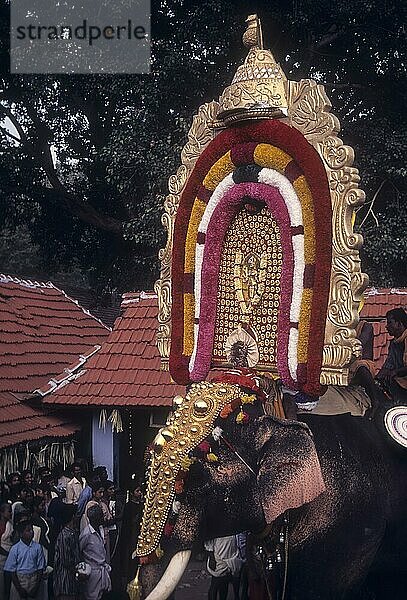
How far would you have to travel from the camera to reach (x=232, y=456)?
4.14 meters

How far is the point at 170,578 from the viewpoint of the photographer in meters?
3.94

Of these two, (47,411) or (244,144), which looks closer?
(244,144)

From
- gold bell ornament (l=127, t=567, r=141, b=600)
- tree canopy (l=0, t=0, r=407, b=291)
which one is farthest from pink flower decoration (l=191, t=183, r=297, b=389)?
tree canopy (l=0, t=0, r=407, b=291)

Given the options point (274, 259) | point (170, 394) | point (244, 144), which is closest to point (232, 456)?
point (274, 259)

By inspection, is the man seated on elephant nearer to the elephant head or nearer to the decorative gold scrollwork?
the elephant head

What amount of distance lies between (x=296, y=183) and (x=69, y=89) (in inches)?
344

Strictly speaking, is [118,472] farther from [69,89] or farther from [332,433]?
[332,433]

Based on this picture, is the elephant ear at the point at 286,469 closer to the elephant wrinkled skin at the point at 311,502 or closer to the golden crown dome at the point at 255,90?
the elephant wrinkled skin at the point at 311,502

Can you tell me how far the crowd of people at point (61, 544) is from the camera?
253 inches

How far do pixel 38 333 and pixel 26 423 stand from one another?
203cm

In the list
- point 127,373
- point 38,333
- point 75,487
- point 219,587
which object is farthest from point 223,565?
point 38,333

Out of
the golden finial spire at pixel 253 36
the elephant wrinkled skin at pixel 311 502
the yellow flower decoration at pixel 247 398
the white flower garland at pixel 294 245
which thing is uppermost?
the golden finial spire at pixel 253 36

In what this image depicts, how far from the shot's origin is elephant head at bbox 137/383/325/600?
3.97 meters

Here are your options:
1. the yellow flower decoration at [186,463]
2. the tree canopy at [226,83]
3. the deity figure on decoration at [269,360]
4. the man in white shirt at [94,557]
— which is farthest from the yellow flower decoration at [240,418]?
the tree canopy at [226,83]
